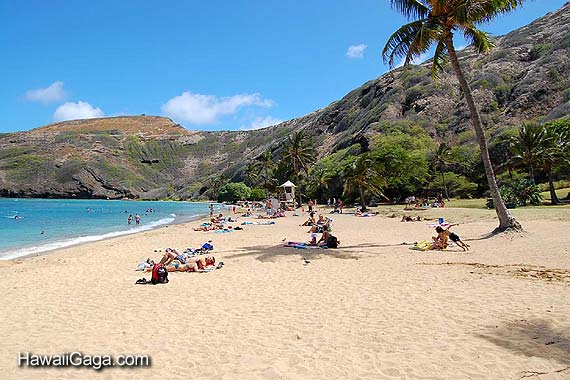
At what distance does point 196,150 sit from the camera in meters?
172

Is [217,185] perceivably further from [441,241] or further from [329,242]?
[441,241]

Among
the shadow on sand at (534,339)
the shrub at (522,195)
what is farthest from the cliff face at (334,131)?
the shrub at (522,195)

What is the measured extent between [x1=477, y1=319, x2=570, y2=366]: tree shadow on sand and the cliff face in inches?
550

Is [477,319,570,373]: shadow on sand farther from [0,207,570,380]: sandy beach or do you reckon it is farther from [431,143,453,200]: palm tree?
[431,143,453,200]: palm tree

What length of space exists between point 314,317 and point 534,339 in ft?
9.96

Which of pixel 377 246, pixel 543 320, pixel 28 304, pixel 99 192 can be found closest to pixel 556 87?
pixel 377 246

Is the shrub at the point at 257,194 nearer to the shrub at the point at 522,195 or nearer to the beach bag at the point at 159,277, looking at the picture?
the shrub at the point at 522,195

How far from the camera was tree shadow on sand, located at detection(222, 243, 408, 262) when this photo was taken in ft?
41.2

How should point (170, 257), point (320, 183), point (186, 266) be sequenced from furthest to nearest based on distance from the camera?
point (320, 183)
point (170, 257)
point (186, 266)

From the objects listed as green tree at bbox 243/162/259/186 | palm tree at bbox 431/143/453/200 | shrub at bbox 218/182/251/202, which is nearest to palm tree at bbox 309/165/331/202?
palm tree at bbox 431/143/453/200

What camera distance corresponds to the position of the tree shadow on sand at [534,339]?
434 centimetres

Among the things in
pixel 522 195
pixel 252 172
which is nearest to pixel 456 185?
pixel 522 195

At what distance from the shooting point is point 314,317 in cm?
624

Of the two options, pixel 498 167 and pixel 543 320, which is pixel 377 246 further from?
pixel 498 167
